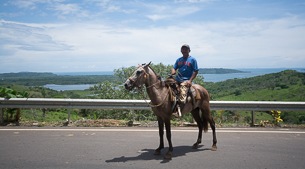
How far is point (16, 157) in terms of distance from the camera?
20.0 ft

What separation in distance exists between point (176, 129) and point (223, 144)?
224 centimetres

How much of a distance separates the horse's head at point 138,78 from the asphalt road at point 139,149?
1.69 metres

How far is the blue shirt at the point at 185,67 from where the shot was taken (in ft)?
23.4

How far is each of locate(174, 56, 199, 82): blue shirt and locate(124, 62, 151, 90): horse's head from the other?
1.30m

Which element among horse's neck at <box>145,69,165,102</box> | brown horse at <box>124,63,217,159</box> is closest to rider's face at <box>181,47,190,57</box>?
brown horse at <box>124,63,217,159</box>

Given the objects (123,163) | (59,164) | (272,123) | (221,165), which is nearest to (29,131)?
(59,164)

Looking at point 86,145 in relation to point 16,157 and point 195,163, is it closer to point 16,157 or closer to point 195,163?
point 16,157

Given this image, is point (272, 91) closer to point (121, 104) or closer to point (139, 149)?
point (121, 104)

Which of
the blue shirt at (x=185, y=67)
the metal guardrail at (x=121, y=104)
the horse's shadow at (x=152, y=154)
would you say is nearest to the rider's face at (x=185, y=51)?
the blue shirt at (x=185, y=67)

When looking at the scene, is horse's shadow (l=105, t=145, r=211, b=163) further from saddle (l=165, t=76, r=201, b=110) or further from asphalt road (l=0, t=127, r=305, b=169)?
saddle (l=165, t=76, r=201, b=110)

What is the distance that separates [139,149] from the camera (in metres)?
6.95

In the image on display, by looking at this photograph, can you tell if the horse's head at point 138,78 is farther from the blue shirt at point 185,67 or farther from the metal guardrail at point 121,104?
the metal guardrail at point 121,104

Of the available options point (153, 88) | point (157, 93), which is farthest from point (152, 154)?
point (153, 88)

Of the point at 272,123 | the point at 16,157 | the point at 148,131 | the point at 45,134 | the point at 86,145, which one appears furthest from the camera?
the point at 272,123
